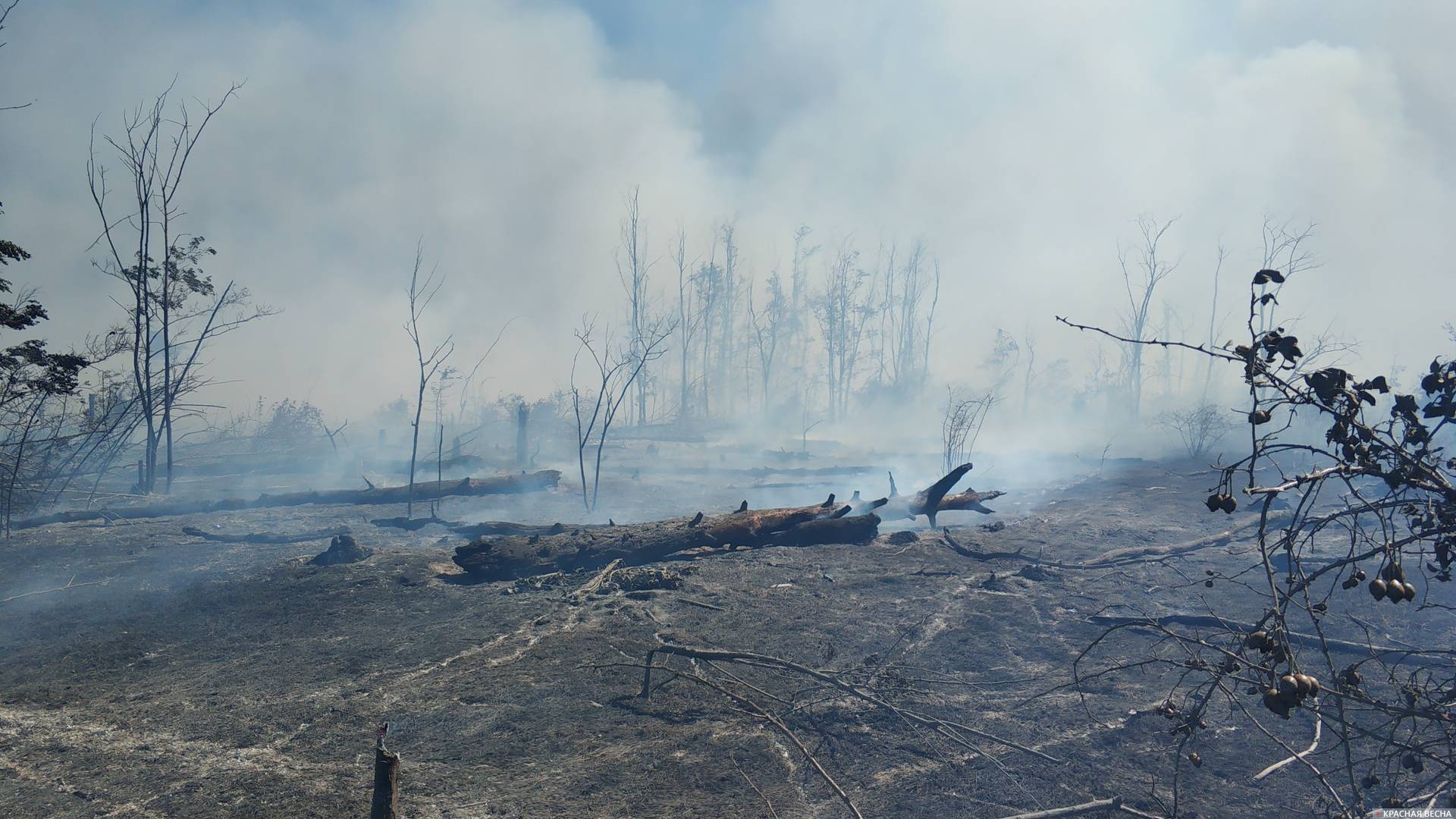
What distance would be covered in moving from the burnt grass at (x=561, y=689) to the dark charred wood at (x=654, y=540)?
0.37m

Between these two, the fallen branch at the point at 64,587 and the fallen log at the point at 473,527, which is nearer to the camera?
the fallen branch at the point at 64,587

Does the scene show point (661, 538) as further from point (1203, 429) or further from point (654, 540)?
point (1203, 429)

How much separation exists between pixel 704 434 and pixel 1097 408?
3187 cm

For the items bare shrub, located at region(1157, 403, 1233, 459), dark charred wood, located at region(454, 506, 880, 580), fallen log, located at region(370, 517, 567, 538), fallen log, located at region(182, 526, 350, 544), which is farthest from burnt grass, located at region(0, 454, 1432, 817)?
bare shrub, located at region(1157, 403, 1233, 459)

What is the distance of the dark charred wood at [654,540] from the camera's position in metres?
11.1

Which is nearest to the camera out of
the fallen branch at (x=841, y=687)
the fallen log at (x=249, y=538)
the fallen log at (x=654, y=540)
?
the fallen branch at (x=841, y=687)

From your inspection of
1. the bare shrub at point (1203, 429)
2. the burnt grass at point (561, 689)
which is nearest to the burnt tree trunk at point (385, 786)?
the burnt grass at point (561, 689)

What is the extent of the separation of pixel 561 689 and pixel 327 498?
14.8 m

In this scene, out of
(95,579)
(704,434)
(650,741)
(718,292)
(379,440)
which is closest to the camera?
(650,741)

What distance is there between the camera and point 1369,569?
11.5m

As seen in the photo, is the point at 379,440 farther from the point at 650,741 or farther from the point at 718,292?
the point at 718,292

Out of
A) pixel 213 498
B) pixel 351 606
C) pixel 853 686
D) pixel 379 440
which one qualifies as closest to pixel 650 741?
pixel 853 686

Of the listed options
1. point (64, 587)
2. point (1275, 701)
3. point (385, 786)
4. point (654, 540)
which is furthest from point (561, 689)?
point (64, 587)

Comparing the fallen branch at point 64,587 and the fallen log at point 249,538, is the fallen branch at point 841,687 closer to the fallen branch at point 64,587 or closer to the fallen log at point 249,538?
the fallen branch at point 64,587
